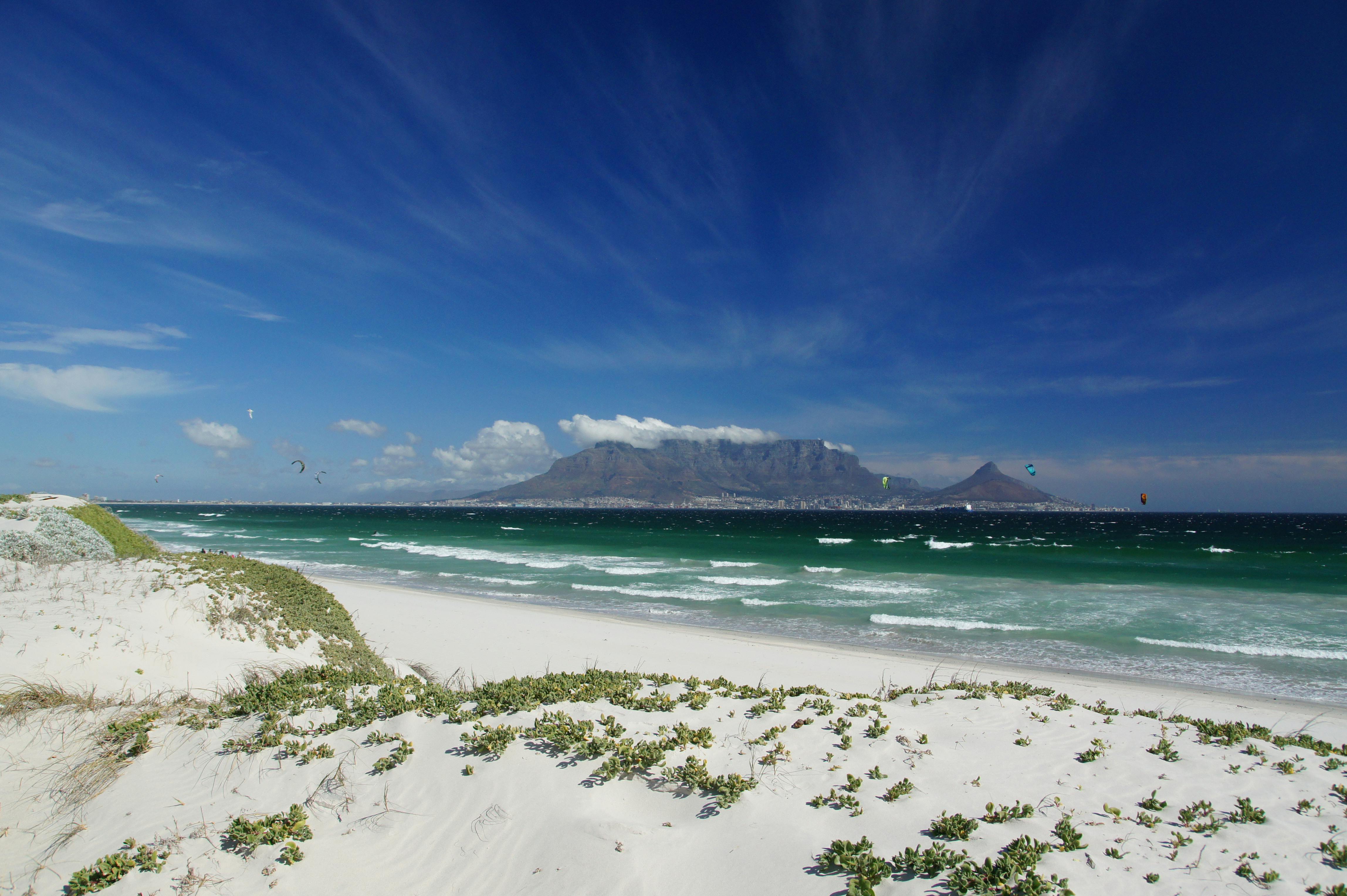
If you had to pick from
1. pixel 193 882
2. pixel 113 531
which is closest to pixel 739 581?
pixel 113 531

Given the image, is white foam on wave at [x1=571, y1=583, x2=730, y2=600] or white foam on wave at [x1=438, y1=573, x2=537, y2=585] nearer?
white foam on wave at [x1=571, y1=583, x2=730, y2=600]

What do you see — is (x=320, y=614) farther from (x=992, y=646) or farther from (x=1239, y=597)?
(x=1239, y=597)

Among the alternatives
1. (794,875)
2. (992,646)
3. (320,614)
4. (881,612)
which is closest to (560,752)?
(794,875)

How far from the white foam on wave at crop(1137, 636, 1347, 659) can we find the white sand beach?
43.3 feet

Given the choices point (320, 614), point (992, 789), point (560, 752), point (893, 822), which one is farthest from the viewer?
point (320, 614)

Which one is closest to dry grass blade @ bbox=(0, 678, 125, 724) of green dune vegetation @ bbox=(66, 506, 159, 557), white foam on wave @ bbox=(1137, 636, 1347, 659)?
green dune vegetation @ bbox=(66, 506, 159, 557)

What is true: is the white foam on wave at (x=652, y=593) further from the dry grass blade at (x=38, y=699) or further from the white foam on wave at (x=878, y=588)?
the dry grass blade at (x=38, y=699)

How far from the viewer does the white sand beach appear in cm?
441

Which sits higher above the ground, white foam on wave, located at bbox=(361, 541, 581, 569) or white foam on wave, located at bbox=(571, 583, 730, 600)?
white foam on wave, located at bbox=(571, 583, 730, 600)

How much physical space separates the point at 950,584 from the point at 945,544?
31.8m

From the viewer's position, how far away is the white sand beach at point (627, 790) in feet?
14.5

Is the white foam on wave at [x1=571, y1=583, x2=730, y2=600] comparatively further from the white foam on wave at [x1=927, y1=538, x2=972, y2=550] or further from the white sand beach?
the white foam on wave at [x1=927, y1=538, x2=972, y2=550]

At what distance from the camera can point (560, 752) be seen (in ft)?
19.3

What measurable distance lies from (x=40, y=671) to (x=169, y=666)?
1.35 m
